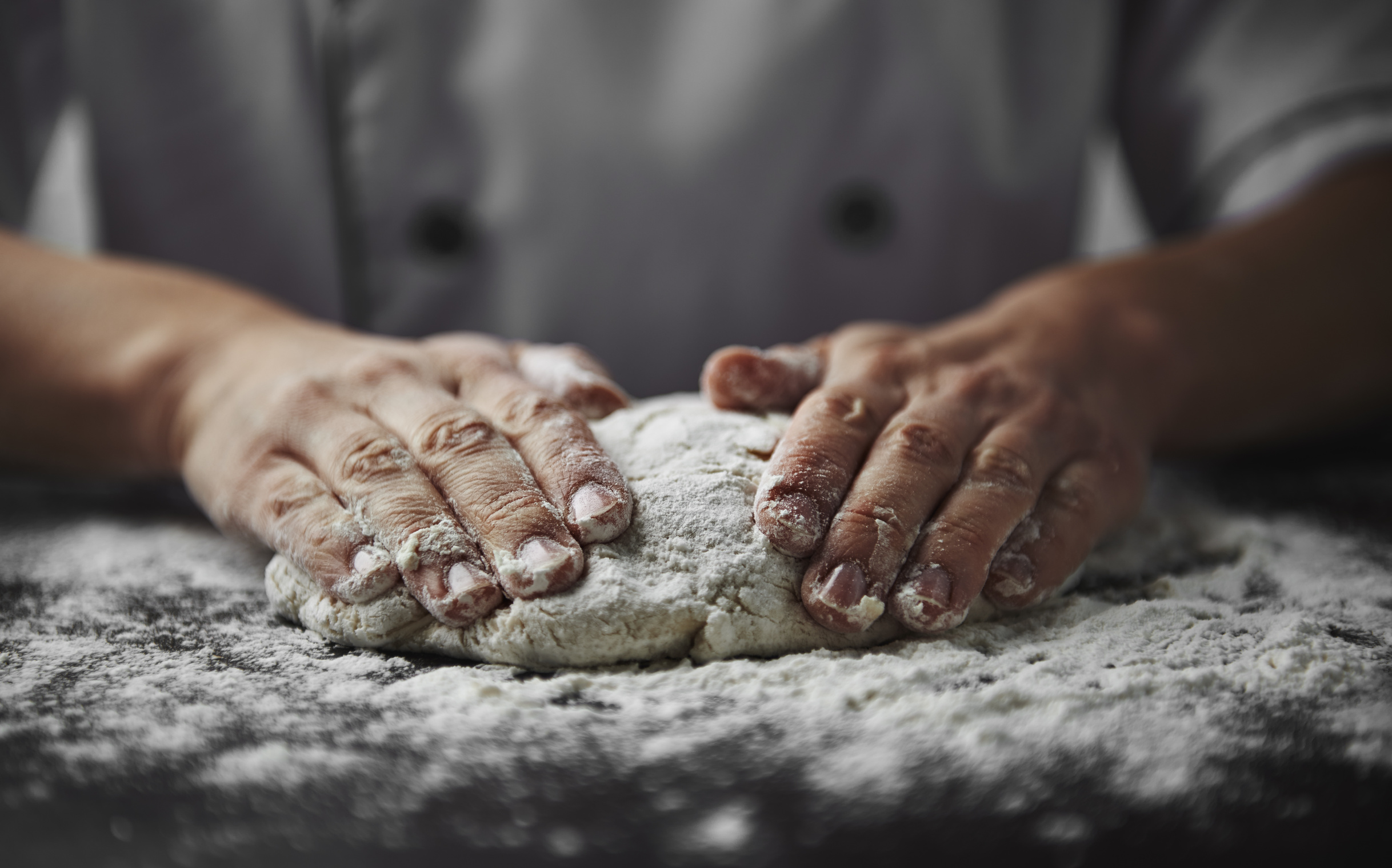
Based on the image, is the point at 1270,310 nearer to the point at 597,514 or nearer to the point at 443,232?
the point at 597,514

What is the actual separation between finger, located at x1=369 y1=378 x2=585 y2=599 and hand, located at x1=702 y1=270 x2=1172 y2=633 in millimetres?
198

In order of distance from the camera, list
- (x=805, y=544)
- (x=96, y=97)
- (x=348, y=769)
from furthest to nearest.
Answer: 1. (x=96, y=97)
2. (x=805, y=544)
3. (x=348, y=769)

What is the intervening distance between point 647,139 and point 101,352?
85 centimetres

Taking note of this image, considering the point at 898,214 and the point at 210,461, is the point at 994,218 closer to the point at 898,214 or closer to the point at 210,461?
the point at 898,214

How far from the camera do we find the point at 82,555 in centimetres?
109

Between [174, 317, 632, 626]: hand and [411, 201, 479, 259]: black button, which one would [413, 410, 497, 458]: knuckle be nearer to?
[174, 317, 632, 626]: hand

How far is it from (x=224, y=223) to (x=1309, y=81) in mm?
1849

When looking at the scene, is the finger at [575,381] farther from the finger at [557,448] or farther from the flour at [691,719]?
the flour at [691,719]

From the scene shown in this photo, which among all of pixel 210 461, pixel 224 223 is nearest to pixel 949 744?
pixel 210 461

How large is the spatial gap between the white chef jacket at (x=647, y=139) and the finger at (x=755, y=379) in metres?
0.57

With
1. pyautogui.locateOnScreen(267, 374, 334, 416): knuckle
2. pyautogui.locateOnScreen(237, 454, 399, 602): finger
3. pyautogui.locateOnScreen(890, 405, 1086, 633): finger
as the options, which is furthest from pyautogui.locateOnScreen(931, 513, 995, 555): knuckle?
pyautogui.locateOnScreen(267, 374, 334, 416): knuckle

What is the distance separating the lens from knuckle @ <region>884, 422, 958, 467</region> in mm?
882

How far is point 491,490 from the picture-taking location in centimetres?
82

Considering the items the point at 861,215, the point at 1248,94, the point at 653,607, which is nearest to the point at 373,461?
the point at 653,607
